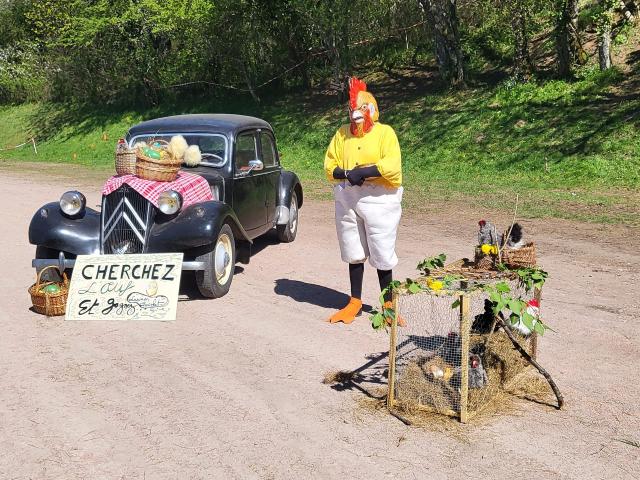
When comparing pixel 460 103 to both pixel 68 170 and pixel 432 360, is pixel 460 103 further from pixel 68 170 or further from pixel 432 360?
pixel 432 360

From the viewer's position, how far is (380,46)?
82.2 feet

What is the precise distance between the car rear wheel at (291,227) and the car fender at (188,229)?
8.62 ft

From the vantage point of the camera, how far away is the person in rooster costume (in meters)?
5.77

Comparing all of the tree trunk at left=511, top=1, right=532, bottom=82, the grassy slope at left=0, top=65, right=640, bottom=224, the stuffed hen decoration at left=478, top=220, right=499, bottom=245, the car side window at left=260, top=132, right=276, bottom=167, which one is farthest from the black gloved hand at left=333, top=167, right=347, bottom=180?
the tree trunk at left=511, top=1, right=532, bottom=82

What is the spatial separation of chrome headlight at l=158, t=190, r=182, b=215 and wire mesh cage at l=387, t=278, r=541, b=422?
9.88ft

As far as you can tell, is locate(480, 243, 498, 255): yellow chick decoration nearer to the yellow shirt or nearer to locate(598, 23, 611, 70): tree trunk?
the yellow shirt

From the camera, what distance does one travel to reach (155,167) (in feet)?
23.0

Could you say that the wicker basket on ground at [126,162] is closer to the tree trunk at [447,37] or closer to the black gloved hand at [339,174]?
the black gloved hand at [339,174]

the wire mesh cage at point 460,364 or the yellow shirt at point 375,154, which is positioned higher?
the yellow shirt at point 375,154

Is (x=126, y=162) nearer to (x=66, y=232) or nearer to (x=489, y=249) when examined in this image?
(x=66, y=232)

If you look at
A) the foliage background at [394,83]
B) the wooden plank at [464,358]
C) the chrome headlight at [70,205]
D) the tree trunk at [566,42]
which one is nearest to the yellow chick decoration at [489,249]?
the wooden plank at [464,358]

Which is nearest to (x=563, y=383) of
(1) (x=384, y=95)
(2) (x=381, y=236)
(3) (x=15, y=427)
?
(2) (x=381, y=236)

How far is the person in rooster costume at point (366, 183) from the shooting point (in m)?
5.77

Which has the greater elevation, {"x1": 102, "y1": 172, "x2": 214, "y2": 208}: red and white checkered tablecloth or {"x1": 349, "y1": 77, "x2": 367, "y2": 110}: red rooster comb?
{"x1": 349, "y1": 77, "x2": 367, "y2": 110}: red rooster comb
